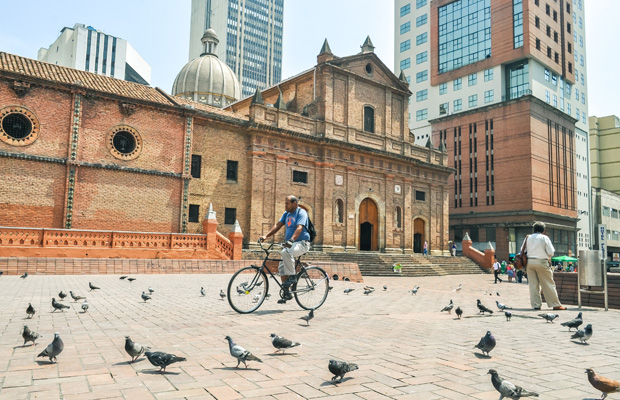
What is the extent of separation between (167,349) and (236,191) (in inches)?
894

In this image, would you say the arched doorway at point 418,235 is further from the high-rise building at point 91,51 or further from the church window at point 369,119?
the high-rise building at point 91,51

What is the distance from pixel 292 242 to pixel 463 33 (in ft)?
176

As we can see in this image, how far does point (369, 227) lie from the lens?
33.9m

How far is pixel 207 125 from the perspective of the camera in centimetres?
2631

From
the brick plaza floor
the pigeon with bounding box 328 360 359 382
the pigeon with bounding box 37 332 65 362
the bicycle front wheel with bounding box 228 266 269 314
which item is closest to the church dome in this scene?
the brick plaza floor

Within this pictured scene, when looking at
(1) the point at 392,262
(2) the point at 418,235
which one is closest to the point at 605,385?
(1) the point at 392,262

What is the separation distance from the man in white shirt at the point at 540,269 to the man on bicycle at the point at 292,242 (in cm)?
479

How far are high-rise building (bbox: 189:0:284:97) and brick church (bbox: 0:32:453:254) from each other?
208 ft

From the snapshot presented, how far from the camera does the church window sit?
33.8m

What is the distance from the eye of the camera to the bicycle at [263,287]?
24.5 ft

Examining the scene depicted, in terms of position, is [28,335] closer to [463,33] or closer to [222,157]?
[222,157]

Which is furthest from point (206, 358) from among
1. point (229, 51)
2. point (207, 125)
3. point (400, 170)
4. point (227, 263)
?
point (229, 51)

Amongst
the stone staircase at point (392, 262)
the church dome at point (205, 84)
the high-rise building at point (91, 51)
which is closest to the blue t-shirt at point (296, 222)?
the stone staircase at point (392, 262)

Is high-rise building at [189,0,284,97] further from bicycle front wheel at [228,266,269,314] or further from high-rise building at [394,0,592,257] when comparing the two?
bicycle front wheel at [228,266,269,314]
